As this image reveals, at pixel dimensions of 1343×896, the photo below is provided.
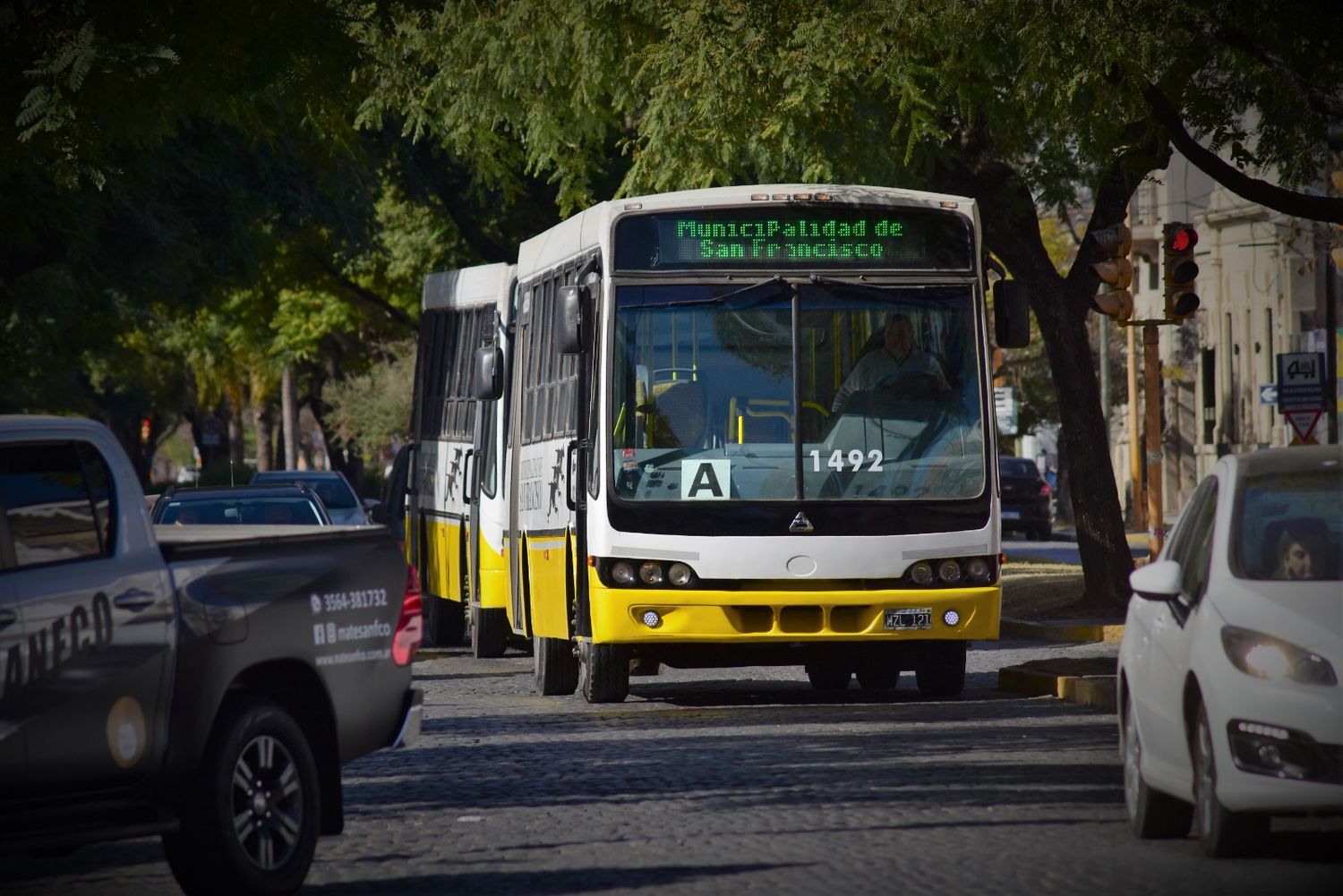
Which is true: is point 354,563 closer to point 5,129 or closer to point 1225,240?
point 5,129

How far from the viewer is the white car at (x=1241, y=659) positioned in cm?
798

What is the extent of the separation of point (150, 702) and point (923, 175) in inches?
589

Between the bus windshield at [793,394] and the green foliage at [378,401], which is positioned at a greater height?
the green foliage at [378,401]

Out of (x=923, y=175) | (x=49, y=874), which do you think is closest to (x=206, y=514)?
(x=923, y=175)

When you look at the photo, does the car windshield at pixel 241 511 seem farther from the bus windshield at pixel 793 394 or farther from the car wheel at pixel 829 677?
the bus windshield at pixel 793 394

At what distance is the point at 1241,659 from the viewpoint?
816cm

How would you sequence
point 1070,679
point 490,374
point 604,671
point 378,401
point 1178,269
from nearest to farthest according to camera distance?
point 604,671
point 1070,679
point 490,374
point 1178,269
point 378,401

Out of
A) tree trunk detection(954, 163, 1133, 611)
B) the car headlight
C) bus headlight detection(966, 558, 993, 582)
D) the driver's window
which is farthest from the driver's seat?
tree trunk detection(954, 163, 1133, 611)

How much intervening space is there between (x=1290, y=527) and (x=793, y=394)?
649 centimetres

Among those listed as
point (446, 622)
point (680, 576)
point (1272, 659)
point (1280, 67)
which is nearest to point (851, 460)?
point (680, 576)

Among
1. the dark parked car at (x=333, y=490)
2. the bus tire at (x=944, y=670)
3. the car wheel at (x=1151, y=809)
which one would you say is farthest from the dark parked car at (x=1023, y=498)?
the car wheel at (x=1151, y=809)

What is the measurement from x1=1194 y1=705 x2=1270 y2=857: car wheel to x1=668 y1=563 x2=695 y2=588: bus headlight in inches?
262

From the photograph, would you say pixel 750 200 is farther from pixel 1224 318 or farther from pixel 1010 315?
pixel 1224 318

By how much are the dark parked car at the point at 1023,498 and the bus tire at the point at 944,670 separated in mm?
33365
